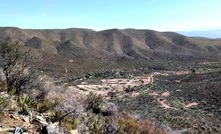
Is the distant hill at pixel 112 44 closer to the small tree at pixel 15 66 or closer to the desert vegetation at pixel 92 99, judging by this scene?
the desert vegetation at pixel 92 99

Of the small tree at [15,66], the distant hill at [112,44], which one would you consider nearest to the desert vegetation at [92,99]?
the small tree at [15,66]

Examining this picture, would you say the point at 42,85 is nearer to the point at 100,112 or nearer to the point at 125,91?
the point at 100,112

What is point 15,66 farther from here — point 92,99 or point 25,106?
point 25,106

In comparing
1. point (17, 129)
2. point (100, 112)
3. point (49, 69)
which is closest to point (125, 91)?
point (49, 69)

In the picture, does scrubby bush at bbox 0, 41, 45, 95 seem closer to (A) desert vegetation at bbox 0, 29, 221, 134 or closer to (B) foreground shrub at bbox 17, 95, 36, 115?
(A) desert vegetation at bbox 0, 29, 221, 134

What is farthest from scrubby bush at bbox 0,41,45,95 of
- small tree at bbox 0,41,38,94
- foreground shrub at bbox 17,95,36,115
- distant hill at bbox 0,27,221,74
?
distant hill at bbox 0,27,221,74

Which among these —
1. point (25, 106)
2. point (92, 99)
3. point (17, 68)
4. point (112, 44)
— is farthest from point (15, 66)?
point (112, 44)

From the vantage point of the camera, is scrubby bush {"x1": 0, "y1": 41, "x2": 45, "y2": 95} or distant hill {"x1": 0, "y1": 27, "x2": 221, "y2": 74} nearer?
scrubby bush {"x1": 0, "y1": 41, "x2": 45, "y2": 95}
